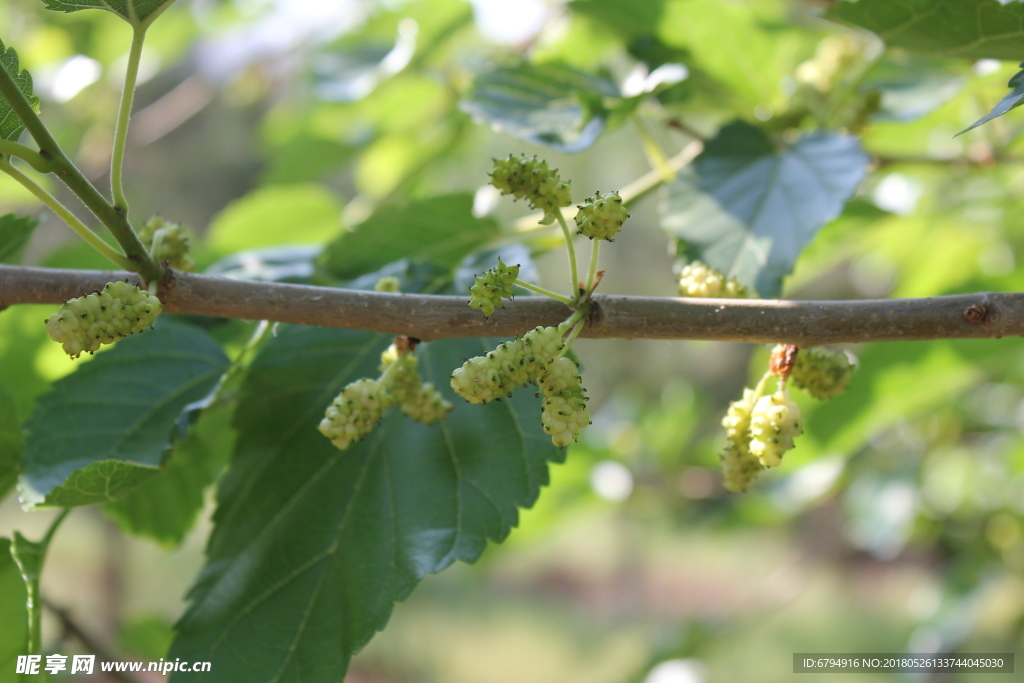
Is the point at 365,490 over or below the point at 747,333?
below

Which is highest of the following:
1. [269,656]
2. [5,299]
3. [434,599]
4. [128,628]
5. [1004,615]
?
[5,299]

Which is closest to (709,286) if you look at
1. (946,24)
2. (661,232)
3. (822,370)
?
(822,370)

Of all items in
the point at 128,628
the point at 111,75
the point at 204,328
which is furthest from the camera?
the point at 111,75

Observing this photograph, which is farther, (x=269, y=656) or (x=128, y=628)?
(x=128, y=628)

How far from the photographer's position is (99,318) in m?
0.40

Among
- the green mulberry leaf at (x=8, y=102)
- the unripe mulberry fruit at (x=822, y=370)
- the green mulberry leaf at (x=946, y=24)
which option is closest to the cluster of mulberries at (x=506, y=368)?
the unripe mulberry fruit at (x=822, y=370)

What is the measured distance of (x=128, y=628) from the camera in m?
1.22

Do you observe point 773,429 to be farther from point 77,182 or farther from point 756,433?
point 77,182

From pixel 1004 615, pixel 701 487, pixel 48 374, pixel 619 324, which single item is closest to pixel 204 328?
pixel 48 374

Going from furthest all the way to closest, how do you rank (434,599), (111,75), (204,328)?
(434,599)
(111,75)
(204,328)

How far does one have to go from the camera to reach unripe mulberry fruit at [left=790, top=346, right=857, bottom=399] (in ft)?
1.75

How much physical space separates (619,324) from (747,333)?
0.09 m

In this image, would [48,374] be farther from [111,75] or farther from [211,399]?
[111,75]

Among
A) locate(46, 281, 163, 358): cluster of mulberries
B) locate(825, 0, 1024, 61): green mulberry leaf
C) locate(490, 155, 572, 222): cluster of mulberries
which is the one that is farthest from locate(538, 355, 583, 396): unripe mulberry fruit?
locate(825, 0, 1024, 61): green mulberry leaf
